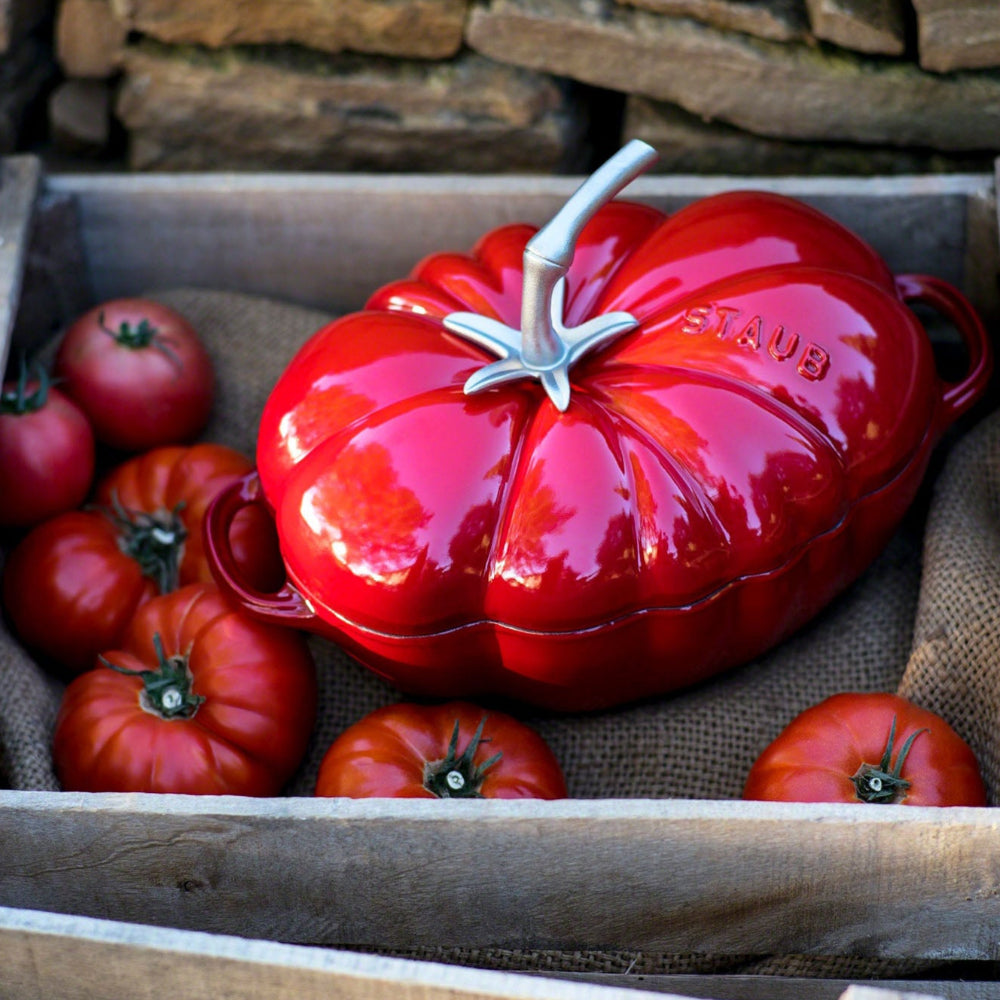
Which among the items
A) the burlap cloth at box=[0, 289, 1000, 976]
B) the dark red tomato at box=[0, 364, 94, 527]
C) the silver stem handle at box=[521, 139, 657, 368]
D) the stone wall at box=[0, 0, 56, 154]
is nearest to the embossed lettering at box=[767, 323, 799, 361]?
the silver stem handle at box=[521, 139, 657, 368]

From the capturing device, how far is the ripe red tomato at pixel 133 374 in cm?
165

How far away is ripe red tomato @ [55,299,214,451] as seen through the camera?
5.40 ft

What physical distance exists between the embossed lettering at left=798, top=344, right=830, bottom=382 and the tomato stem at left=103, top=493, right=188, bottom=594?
75cm

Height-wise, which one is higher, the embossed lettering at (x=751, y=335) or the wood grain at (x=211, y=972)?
the embossed lettering at (x=751, y=335)

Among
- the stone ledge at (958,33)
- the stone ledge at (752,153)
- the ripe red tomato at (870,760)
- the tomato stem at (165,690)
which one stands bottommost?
the tomato stem at (165,690)

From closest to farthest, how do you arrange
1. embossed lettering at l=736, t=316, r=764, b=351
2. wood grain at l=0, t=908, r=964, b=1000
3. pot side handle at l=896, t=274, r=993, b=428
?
wood grain at l=0, t=908, r=964, b=1000, embossed lettering at l=736, t=316, r=764, b=351, pot side handle at l=896, t=274, r=993, b=428

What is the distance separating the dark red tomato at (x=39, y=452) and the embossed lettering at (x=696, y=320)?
0.77 metres

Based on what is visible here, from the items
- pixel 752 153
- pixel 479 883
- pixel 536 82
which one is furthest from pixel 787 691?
pixel 536 82

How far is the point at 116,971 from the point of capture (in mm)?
979

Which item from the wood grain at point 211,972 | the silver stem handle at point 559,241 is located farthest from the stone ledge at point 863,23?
the wood grain at point 211,972

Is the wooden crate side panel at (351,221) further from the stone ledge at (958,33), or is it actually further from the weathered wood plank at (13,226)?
the stone ledge at (958,33)

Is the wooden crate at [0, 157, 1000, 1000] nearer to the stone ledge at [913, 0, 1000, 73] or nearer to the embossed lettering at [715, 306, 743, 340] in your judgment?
the embossed lettering at [715, 306, 743, 340]

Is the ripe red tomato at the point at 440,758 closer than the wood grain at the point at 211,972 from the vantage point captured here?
No

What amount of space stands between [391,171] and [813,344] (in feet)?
3.01
